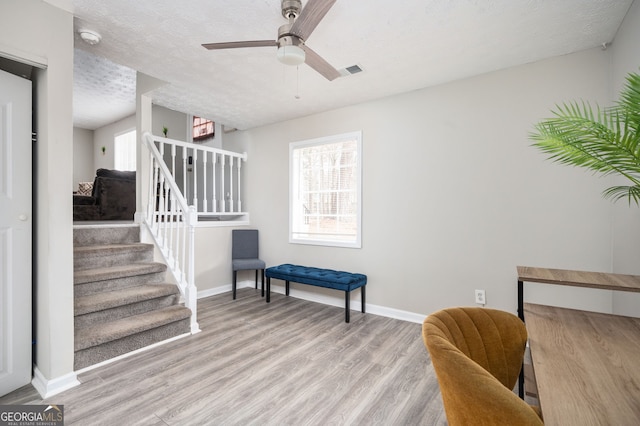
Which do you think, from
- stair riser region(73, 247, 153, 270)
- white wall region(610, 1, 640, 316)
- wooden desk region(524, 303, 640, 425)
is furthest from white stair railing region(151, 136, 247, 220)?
white wall region(610, 1, 640, 316)

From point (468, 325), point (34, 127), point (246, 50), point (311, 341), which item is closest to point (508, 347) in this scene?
point (468, 325)

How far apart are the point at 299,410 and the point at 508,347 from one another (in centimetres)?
129

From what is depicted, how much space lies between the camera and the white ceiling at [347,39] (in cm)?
196

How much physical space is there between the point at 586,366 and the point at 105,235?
3956mm

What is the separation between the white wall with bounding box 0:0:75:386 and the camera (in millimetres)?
1951

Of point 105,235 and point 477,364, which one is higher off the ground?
point 105,235

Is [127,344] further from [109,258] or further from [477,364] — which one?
[477,364]

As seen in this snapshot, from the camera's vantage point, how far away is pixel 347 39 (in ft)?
7.54

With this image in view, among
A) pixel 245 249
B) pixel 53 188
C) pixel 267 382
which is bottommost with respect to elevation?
pixel 267 382

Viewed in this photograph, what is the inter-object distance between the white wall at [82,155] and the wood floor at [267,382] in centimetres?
682

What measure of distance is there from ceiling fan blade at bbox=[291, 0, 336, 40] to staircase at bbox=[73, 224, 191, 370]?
262 centimetres

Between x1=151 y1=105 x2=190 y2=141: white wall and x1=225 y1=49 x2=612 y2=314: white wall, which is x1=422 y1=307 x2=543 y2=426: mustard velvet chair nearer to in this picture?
x1=225 y1=49 x2=612 y2=314: white wall

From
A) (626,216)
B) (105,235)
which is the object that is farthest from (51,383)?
(626,216)

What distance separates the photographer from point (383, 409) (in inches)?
72.6
